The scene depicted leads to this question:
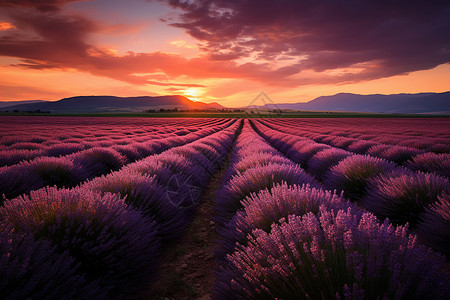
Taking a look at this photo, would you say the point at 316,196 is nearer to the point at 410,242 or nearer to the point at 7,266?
the point at 410,242

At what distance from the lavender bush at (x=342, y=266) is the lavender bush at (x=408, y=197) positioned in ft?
8.06

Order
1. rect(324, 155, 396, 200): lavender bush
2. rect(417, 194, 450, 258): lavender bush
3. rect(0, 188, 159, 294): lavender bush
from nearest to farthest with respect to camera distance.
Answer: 1. rect(0, 188, 159, 294): lavender bush
2. rect(417, 194, 450, 258): lavender bush
3. rect(324, 155, 396, 200): lavender bush

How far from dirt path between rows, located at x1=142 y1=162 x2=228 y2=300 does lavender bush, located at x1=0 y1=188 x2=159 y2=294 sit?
33cm

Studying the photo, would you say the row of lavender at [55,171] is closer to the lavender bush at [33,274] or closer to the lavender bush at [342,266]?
the lavender bush at [33,274]

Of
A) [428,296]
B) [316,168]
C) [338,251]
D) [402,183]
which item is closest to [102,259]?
[338,251]

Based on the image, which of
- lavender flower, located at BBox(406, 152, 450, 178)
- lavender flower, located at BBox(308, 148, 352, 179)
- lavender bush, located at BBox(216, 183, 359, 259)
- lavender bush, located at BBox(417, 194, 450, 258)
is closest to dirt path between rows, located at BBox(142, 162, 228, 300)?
lavender bush, located at BBox(216, 183, 359, 259)

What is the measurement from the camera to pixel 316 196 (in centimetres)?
216

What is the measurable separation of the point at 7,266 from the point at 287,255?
57.0 inches

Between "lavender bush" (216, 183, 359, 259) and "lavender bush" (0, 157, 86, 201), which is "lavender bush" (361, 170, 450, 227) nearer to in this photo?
"lavender bush" (216, 183, 359, 259)

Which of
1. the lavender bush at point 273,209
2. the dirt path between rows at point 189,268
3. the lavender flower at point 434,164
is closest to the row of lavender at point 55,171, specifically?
the dirt path between rows at point 189,268

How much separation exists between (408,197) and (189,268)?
313cm

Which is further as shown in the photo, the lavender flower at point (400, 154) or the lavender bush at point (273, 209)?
the lavender flower at point (400, 154)

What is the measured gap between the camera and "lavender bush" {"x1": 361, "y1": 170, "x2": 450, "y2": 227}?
3092 millimetres

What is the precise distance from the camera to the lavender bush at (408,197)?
122 inches
